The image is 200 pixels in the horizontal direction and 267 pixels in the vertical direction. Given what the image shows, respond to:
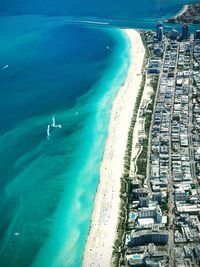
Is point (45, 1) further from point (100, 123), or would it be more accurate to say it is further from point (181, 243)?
point (181, 243)

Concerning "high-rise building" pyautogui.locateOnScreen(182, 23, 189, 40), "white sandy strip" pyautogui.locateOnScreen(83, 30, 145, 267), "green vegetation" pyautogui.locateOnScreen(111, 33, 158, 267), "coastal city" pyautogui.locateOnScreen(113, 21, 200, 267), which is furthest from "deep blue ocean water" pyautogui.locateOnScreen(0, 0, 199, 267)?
"high-rise building" pyautogui.locateOnScreen(182, 23, 189, 40)

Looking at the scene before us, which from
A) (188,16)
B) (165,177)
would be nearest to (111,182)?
(165,177)

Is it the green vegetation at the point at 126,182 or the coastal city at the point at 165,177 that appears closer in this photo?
the coastal city at the point at 165,177

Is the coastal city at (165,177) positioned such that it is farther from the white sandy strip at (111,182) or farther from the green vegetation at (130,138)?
the white sandy strip at (111,182)

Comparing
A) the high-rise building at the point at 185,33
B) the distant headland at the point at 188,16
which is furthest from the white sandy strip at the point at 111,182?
the distant headland at the point at 188,16

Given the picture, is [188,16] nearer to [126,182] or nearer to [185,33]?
[185,33]

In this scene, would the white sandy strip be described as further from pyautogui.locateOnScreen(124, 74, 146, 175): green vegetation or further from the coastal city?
the coastal city

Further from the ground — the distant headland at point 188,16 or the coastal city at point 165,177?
the distant headland at point 188,16
